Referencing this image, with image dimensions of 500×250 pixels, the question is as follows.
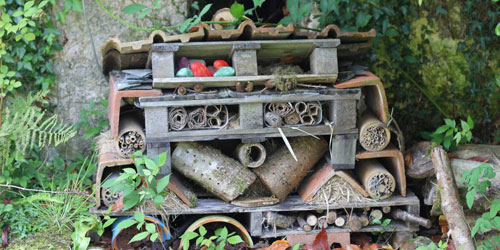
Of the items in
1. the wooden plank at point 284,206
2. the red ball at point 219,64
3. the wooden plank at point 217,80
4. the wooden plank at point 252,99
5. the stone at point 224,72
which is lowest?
the wooden plank at point 284,206

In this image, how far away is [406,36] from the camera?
18.2ft

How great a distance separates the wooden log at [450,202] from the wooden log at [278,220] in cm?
115

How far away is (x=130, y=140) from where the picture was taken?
4246 millimetres

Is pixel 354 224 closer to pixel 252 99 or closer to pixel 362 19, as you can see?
pixel 252 99

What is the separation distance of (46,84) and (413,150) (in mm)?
3236

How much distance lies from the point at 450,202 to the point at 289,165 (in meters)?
1.21

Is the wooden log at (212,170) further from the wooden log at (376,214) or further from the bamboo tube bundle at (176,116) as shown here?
the wooden log at (376,214)

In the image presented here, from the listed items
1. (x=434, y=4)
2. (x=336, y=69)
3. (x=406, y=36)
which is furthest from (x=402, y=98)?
(x=336, y=69)

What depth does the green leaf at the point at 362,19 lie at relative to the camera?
5.09m

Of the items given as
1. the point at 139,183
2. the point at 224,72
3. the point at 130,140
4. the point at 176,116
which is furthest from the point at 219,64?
the point at 139,183

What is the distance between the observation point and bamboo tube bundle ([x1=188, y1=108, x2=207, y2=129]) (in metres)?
4.25

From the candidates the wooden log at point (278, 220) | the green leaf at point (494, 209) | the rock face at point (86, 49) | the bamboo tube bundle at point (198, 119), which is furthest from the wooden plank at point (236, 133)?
the rock face at point (86, 49)

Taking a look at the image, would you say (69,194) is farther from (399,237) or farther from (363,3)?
(363,3)

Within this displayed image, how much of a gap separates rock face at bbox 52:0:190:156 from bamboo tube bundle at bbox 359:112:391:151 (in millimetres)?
2071
